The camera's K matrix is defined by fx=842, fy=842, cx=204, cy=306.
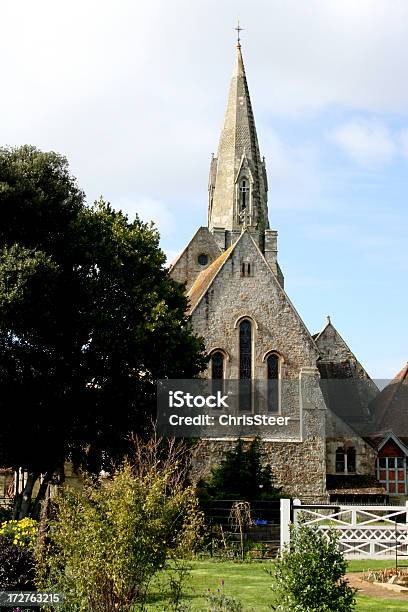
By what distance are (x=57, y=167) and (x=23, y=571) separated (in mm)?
19740

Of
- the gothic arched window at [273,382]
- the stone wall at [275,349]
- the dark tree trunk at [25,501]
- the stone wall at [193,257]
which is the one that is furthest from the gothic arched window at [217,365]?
the stone wall at [193,257]

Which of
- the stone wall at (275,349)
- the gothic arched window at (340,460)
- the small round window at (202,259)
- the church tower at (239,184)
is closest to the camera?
the stone wall at (275,349)

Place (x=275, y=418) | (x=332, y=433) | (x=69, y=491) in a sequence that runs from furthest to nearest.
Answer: (x=332, y=433) → (x=275, y=418) → (x=69, y=491)

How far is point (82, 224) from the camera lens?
30016 millimetres

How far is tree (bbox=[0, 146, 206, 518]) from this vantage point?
2811cm

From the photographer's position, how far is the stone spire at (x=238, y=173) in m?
58.8

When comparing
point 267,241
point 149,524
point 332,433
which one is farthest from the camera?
point 267,241

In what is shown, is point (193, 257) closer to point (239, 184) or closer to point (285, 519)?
point (239, 184)

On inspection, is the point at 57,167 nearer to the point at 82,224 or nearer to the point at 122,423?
the point at 82,224

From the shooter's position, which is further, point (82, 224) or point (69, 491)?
point (82, 224)

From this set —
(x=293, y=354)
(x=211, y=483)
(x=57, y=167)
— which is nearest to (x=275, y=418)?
(x=293, y=354)

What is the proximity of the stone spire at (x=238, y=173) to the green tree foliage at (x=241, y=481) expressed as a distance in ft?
85.3

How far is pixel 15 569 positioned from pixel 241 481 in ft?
64.4

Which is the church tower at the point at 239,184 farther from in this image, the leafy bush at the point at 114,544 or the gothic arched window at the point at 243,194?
the leafy bush at the point at 114,544
